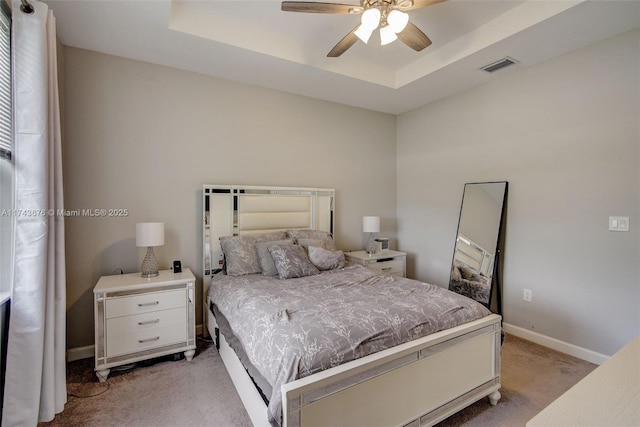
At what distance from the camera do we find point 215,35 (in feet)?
8.33

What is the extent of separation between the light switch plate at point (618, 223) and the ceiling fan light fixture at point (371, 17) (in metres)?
2.46

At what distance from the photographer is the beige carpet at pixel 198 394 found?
6.20ft

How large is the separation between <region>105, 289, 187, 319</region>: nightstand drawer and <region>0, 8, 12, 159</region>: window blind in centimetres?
119

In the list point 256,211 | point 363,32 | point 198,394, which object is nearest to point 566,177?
point 363,32

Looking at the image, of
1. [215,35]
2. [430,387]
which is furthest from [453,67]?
[430,387]

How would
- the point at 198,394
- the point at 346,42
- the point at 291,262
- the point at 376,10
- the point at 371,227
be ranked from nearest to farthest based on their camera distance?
the point at 376,10, the point at 198,394, the point at 346,42, the point at 291,262, the point at 371,227

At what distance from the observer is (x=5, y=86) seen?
1.72m

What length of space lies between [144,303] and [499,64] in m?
3.82

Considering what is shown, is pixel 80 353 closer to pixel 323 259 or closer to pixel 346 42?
pixel 323 259

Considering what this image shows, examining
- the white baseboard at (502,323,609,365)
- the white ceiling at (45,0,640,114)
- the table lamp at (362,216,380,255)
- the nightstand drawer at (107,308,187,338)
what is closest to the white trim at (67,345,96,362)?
the nightstand drawer at (107,308,187,338)

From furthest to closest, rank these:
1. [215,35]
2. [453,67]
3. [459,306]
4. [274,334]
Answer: [453,67] < [215,35] < [459,306] < [274,334]

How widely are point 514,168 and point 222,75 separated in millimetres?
3182

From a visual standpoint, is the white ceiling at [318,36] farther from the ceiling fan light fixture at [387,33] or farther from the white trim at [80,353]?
the white trim at [80,353]

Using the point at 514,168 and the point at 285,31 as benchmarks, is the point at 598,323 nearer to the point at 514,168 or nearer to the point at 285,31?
the point at 514,168
